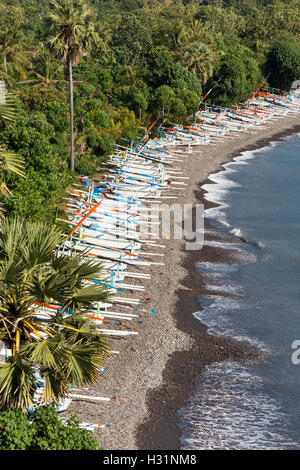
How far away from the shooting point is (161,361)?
25844 millimetres

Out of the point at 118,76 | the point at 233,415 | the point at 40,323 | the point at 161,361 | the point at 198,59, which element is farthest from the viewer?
the point at 198,59

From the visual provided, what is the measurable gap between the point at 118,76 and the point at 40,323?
59144mm

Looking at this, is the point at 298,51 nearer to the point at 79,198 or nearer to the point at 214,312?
the point at 79,198

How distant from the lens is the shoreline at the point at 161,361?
70.3ft

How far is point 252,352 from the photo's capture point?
2780 centimetres

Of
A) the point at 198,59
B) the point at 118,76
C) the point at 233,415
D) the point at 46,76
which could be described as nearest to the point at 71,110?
the point at 46,76

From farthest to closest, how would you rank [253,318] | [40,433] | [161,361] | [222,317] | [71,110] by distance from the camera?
1. [71,110]
2. [253,318]
3. [222,317]
4. [161,361]
5. [40,433]

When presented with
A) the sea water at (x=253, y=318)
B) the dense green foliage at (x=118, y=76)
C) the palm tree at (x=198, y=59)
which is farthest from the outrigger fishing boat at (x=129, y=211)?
the palm tree at (x=198, y=59)

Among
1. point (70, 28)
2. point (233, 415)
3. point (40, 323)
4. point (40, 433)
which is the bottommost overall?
point (233, 415)

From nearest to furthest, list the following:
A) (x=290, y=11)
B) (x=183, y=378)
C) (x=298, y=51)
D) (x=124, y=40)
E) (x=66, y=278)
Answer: (x=66, y=278)
(x=183, y=378)
(x=124, y=40)
(x=298, y=51)
(x=290, y=11)

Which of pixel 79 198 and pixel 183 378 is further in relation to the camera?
pixel 79 198

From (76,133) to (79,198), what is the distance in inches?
396

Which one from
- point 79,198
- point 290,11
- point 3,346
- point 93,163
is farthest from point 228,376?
point 290,11

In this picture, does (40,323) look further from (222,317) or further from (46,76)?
(46,76)
